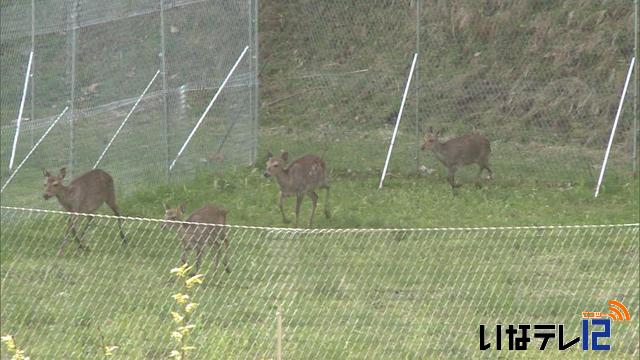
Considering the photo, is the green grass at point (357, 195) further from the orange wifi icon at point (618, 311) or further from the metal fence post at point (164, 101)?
the orange wifi icon at point (618, 311)

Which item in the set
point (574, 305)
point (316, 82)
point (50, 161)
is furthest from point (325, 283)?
point (316, 82)

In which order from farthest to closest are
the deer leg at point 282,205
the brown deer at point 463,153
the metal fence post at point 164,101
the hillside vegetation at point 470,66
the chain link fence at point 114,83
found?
1. the hillside vegetation at point 470,66
2. the brown deer at point 463,153
3. the metal fence post at point 164,101
4. the chain link fence at point 114,83
5. the deer leg at point 282,205

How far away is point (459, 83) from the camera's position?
20766 mm

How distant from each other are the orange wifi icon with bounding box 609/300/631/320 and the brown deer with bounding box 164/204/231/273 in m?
3.28

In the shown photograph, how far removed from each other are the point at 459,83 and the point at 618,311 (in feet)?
34.1

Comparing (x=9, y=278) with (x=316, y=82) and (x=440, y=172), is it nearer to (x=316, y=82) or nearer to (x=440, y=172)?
(x=440, y=172)

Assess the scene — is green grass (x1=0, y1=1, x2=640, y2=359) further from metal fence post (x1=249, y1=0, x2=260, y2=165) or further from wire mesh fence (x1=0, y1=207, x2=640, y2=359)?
metal fence post (x1=249, y1=0, x2=260, y2=165)

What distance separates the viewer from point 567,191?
16672 mm

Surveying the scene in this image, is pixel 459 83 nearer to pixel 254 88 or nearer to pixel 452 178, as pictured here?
pixel 452 178

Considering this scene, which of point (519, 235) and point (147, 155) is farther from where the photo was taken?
point (147, 155)

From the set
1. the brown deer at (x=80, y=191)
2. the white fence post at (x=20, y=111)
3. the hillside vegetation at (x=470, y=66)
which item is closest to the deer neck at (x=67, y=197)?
the brown deer at (x=80, y=191)

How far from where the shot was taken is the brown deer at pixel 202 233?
12102 mm

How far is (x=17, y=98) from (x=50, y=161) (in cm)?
103

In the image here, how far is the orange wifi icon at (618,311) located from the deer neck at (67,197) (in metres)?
6.00
